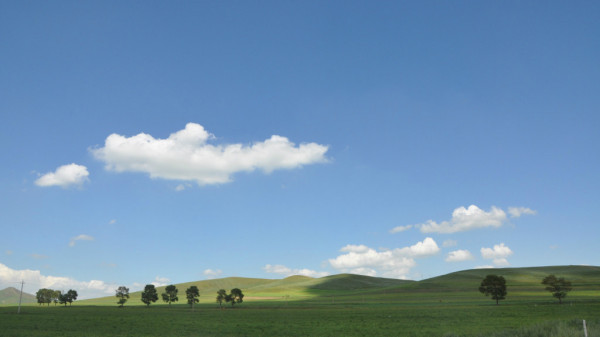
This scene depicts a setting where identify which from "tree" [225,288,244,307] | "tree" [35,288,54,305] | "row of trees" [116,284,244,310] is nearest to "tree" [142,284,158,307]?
"row of trees" [116,284,244,310]

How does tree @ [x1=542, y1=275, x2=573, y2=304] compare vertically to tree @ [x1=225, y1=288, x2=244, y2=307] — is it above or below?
above

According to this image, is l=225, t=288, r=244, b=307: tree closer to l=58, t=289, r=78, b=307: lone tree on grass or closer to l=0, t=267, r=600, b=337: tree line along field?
l=0, t=267, r=600, b=337: tree line along field

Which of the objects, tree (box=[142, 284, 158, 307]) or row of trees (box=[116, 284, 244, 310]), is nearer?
row of trees (box=[116, 284, 244, 310])

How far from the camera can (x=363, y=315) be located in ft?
232

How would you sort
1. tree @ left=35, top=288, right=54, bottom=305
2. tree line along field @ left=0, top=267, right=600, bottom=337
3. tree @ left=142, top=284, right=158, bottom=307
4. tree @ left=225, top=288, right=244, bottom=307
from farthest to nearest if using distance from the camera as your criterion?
tree @ left=35, top=288, right=54, bottom=305, tree @ left=142, top=284, right=158, bottom=307, tree @ left=225, top=288, right=244, bottom=307, tree line along field @ left=0, top=267, right=600, bottom=337

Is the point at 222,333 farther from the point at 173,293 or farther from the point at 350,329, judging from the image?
the point at 173,293

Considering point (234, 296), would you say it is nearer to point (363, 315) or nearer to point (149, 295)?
point (149, 295)

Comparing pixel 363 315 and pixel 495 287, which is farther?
pixel 495 287

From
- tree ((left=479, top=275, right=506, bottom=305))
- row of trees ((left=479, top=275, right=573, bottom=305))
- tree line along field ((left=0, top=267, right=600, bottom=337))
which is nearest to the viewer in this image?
tree line along field ((left=0, top=267, right=600, bottom=337))

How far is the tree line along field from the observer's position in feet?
147

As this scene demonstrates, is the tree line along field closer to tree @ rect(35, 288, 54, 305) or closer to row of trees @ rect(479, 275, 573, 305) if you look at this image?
row of trees @ rect(479, 275, 573, 305)

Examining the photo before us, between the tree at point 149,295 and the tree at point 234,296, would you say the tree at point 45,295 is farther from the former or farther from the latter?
the tree at point 234,296

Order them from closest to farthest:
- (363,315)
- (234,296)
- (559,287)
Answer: (363,315)
(559,287)
(234,296)

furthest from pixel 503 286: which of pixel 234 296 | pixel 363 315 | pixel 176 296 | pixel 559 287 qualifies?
pixel 176 296
